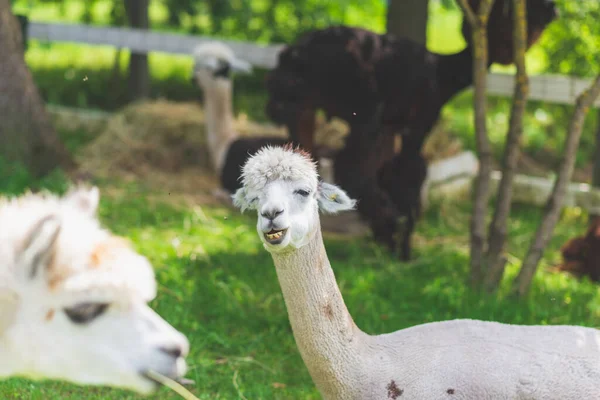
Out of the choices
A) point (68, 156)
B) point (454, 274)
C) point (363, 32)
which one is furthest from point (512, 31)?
point (68, 156)

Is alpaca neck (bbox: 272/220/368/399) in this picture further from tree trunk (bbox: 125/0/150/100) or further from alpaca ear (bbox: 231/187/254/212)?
tree trunk (bbox: 125/0/150/100)

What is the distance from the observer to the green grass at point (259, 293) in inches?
172

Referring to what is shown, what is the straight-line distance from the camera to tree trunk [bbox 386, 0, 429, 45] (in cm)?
723

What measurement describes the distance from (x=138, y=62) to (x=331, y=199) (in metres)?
6.82

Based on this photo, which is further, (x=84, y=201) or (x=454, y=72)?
(x=454, y=72)

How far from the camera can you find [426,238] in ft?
22.6

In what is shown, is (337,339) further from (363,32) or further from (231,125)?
(231,125)

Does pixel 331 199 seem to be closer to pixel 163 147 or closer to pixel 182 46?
pixel 163 147

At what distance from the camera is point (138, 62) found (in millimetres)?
9680

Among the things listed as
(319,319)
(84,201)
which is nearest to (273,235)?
(319,319)

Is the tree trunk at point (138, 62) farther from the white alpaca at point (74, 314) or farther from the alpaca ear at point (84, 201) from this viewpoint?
the white alpaca at point (74, 314)

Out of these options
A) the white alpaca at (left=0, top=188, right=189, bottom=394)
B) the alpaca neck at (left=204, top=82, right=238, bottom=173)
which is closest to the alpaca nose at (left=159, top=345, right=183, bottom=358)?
the white alpaca at (left=0, top=188, right=189, bottom=394)

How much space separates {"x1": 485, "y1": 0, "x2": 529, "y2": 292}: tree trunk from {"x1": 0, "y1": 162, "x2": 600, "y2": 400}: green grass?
0.69 ft

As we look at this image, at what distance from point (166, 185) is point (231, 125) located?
0.83 m
